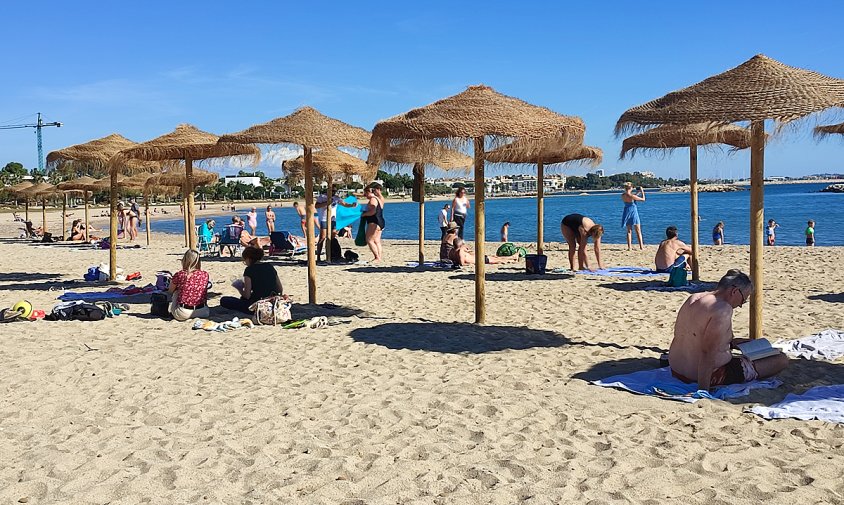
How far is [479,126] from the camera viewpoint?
588 centimetres

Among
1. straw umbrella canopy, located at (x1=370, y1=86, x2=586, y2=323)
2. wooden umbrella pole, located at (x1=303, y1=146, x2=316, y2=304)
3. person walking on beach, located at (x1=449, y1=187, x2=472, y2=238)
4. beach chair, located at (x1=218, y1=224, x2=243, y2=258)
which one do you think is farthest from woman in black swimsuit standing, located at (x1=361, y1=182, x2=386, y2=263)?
straw umbrella canopy, located at (x1=370, y1=86, x2=586, y2=323)

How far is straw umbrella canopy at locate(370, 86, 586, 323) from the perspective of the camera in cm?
589

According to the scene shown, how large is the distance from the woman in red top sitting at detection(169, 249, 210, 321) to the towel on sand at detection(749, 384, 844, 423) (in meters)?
5.43

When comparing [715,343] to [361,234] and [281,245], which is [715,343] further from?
[281,245]

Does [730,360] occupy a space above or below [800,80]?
below

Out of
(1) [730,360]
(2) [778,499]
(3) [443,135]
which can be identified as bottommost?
(2) [778,499]

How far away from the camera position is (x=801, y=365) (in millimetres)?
4879

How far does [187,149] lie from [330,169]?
4.52 metres

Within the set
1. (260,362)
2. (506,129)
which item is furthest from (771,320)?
(260,362)

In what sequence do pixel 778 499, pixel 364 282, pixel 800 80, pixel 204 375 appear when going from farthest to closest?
pixel 364 282 < pixel 204 375 < pixel 800 80 < pixel 778 499

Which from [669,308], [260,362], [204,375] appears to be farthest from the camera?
[669,308]

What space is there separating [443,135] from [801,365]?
332 centimetres

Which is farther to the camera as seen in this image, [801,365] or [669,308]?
[669,308]

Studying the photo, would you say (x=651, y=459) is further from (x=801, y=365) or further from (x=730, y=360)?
(x=801, y=365)
